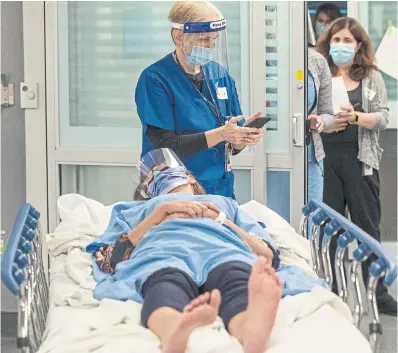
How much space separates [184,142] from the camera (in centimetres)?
360

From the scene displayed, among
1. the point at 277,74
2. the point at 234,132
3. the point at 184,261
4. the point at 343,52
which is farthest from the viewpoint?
the point at 343,52

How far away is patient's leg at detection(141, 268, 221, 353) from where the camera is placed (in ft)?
7.37

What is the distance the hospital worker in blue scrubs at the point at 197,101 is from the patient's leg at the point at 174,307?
953 millimetres

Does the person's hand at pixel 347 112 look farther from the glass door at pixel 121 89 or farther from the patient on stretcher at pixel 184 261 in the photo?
the patient on stretcher at pixel 184 261

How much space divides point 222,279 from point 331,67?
2.76m

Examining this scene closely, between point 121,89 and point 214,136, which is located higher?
point 121,89

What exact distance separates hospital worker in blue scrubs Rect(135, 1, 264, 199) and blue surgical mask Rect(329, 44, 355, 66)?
1.46 m

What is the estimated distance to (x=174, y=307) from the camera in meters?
2.54

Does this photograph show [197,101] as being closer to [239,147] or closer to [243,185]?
[239,147]

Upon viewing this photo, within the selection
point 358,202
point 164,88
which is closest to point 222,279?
point 164,88

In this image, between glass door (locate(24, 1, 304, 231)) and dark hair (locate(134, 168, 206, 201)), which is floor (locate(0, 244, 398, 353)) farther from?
dark hair (locate(134, 168, 206, 201))

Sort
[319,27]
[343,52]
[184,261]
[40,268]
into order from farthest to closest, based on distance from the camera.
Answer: [319,27]
[343,52]
[40,268]
[184,261]

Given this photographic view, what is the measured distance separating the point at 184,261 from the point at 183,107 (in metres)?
0.99

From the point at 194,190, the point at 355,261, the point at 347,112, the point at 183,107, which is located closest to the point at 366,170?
the point at 347,112
